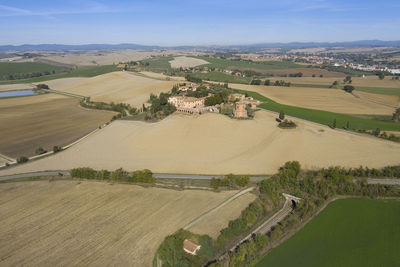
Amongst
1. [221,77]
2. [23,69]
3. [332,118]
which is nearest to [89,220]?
[332,118]

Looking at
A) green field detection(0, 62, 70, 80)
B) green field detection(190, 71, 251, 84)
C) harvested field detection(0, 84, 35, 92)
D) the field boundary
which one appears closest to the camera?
the field boundary

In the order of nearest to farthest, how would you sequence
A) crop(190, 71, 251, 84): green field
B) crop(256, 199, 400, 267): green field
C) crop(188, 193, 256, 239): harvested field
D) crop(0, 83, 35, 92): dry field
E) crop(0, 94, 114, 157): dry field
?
crop(256, 199, 400, 267): green field
crop(188, 193, 256, 239): harvested field
crop(0, 94, 114, 157): dry field
crop(0, 83, 35, 92): dry field
crop(190, 71, 251, 84): green field

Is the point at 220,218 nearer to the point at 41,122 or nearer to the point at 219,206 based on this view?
the point at 219,206

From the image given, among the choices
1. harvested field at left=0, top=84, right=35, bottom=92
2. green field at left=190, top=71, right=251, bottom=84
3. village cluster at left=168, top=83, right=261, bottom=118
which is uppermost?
green field at left=190, top=71, right=251, bottom=84

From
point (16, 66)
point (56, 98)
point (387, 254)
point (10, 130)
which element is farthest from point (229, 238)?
point (16, 66)

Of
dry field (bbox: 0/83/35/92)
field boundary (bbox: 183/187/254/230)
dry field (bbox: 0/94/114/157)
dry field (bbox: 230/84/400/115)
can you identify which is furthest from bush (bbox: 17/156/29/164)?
dry field (bbox: 0/83/35/92)

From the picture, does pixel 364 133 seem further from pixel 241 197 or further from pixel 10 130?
pixel 10 130

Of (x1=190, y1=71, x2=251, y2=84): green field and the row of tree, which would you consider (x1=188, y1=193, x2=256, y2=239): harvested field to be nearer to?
the row of tree
